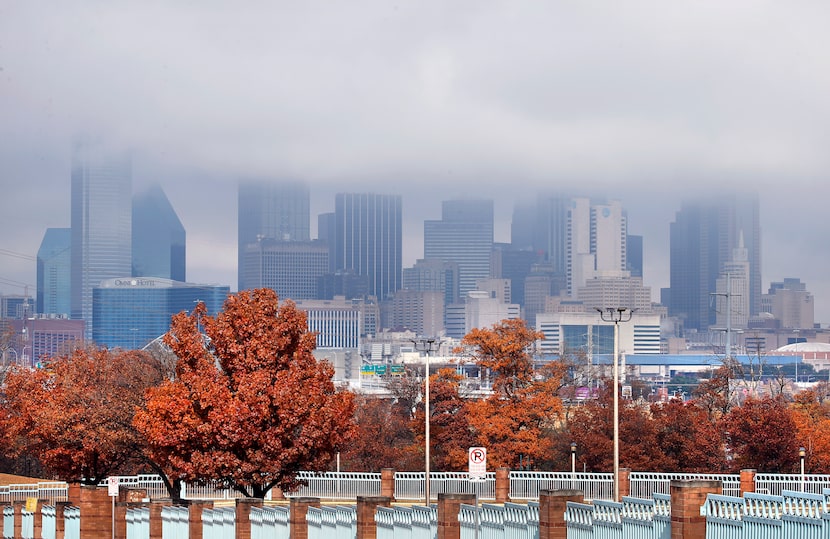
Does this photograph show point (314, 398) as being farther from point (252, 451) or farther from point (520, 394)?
point (520, 394)

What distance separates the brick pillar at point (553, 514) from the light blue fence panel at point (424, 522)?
11.9 ft

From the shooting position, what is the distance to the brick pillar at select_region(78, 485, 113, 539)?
152 feet

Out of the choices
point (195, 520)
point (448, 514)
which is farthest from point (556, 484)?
point (448, 514)

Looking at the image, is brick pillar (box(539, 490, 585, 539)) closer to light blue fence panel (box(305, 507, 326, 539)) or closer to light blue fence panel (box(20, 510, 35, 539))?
light blue fence panel (box(305, 507, 326, 539))

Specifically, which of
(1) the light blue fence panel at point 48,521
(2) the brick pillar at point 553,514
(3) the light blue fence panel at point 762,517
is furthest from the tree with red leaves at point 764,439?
(3) the light blue fence panel at point 762,517

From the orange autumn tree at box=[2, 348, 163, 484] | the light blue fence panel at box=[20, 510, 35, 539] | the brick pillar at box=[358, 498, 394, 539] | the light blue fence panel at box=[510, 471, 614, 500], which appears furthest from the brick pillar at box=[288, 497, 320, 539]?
the light blue fence panel at box=[510, 471, 614, 500]

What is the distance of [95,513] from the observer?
1823 inches

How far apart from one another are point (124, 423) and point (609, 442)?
26.8 m

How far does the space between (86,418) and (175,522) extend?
49.9 feet

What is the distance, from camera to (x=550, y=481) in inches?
2272

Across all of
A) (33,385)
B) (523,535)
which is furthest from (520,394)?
(523,535)

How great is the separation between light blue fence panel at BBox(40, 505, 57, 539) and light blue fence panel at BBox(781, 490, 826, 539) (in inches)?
1113

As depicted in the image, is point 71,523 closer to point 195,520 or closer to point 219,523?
point 195,520

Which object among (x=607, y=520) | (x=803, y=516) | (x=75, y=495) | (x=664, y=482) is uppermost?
(x=803, y=516)
